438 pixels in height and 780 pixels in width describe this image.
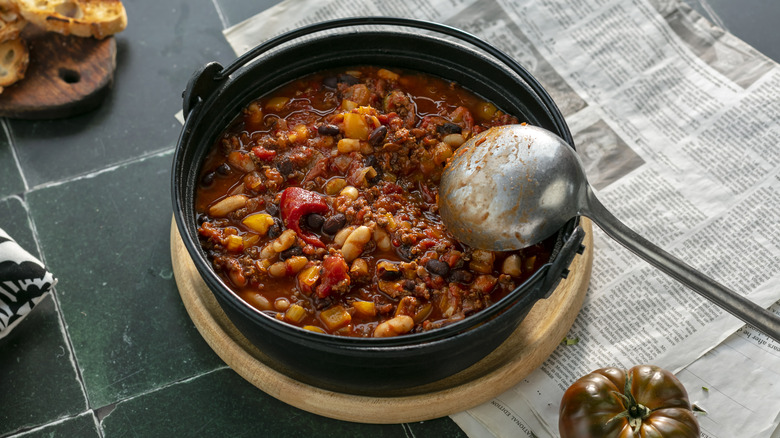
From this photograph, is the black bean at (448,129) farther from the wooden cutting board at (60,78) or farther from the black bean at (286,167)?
the wooden cutting board at (60,78)

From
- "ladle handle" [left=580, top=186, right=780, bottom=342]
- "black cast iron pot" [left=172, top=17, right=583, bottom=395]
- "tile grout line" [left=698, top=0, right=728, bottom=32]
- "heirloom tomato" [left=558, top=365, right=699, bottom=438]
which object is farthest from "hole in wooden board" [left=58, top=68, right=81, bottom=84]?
"tile grout line" [left=698, top=0, right=728, bottom=32]

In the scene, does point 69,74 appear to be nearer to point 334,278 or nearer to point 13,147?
point 13,147

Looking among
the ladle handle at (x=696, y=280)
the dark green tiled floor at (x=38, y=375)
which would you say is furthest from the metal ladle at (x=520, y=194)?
A: the dark green tiled floor at (x=38, y=375)

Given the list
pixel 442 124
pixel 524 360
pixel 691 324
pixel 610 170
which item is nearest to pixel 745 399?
pixel 691 324

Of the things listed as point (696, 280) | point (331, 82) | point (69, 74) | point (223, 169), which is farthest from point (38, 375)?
point (696, 280)

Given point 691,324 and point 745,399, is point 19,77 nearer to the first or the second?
point 691,324

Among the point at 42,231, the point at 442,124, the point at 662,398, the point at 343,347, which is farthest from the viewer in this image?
the point at 42,231

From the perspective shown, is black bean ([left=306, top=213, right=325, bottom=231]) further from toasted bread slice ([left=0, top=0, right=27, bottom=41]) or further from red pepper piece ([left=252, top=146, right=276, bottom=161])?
toasted bread slice ([left=0, top=0, right=27, bottom=41])
